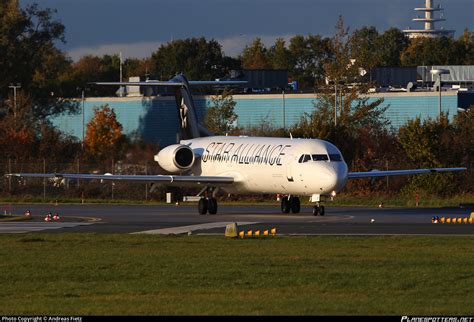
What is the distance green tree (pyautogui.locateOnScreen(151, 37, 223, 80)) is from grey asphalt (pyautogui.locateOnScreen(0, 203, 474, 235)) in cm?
8383

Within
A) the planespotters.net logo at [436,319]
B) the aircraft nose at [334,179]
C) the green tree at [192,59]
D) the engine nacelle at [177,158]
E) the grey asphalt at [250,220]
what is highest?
the green tree at [192,59]

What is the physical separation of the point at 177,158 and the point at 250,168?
4118 mm

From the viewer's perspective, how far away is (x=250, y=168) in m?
46.3

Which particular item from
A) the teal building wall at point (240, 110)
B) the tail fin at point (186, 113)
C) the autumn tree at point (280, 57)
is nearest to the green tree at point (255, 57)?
the autumn tree at point (280, 57)

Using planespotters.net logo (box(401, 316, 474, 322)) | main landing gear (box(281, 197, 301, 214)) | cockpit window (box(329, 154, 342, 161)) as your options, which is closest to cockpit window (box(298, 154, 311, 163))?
cockpit window (box(329, 154, 342, 161))

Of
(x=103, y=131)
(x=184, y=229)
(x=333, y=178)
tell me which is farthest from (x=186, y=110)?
(x=103, y=131)

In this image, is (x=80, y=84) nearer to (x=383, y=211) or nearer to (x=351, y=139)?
(x=351, y=139)

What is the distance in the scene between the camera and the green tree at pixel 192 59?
137m

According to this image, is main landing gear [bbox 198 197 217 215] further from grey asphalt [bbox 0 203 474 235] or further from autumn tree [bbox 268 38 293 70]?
autumn tree [bbox 268 38 293 70]

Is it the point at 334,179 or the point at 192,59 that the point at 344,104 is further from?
the point at 192,59

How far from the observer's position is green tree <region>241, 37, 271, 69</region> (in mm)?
168125

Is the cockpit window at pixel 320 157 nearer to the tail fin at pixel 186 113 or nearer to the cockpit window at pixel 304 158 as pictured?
the cockpit window at pixel 304 158

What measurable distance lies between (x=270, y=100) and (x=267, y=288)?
228 ft

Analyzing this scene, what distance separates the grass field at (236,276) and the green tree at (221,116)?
48861mm
